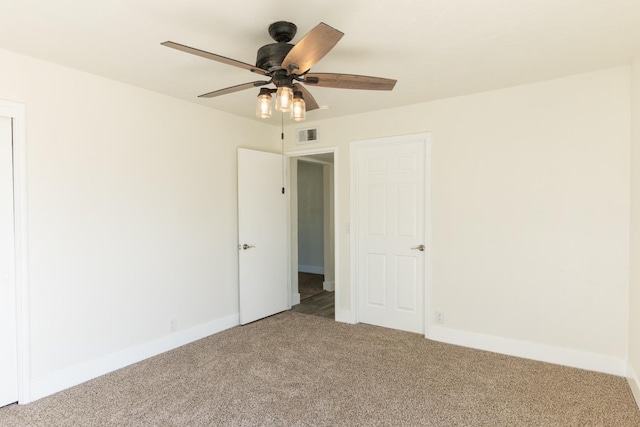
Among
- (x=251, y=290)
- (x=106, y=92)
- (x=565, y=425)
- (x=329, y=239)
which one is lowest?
(x=565, y=425)

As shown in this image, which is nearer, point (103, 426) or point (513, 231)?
point (103, 426)

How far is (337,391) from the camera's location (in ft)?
8.80

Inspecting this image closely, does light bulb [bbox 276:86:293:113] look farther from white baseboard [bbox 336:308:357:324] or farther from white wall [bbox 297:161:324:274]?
white wall [bbox 297:161:324:274]

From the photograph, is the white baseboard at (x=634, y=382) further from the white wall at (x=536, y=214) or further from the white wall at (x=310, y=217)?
the white wall at (x=310, y=217)

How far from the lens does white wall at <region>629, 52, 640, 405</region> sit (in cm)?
258

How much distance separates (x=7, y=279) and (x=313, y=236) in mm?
5650

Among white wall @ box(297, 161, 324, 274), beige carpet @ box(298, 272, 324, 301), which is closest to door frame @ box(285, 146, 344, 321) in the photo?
beige carpet @ box(298, 272, 324, 301)

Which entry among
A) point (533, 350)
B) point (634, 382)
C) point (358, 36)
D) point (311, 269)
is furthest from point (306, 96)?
point (311, 269)

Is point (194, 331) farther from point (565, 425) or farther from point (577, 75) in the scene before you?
point (577, 75)

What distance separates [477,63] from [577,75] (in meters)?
0.94

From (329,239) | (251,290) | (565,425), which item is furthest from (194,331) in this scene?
(565,425)

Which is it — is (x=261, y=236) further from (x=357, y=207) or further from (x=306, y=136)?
(x=306, y=136)

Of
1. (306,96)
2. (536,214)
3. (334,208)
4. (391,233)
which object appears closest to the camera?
(306,96)

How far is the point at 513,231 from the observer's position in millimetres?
3314
